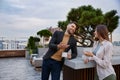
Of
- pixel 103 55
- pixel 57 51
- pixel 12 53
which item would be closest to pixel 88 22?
pixel 57 51

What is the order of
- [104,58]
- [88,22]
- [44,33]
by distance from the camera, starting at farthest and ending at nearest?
1. [44,33]
2. [88,22]
3. [104,58]

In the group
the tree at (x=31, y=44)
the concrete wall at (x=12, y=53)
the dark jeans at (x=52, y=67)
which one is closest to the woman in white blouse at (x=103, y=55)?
the dark jeans at (x=52, y=67)

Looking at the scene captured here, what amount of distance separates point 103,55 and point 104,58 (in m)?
0.03

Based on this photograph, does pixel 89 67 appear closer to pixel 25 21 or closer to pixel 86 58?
pixel 86 58

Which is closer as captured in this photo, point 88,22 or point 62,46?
point 62,46

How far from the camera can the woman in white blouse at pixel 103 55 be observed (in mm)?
1714

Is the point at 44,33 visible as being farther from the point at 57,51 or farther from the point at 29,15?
the point at 57,51

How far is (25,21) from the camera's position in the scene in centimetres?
1023

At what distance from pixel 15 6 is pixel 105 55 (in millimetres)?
8617

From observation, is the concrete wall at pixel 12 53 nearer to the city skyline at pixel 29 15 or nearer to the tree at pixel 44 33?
the city skyline at pixel 29 15

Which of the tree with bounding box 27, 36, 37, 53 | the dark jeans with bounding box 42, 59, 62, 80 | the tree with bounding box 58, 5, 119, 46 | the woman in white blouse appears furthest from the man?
the tree with bounding box 27, 36, 37, 53

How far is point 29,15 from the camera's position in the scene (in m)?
10.1

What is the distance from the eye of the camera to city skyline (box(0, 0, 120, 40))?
9594mm

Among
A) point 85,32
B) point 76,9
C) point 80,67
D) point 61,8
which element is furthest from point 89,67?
point 61,8
